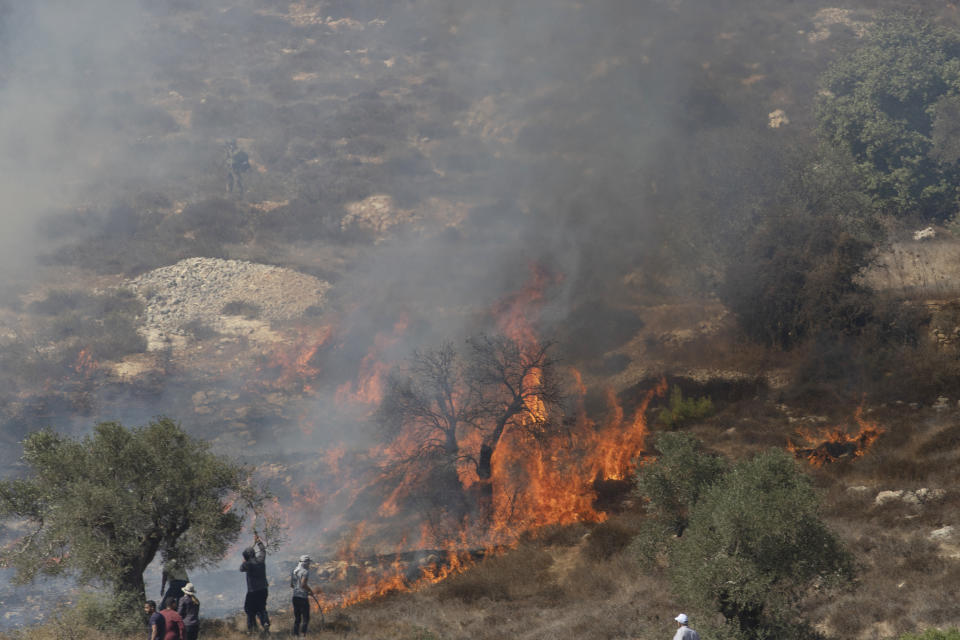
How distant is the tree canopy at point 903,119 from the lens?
50.4 meters

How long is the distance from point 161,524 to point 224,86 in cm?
A: 6996

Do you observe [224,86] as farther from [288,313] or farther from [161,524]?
[161,524]

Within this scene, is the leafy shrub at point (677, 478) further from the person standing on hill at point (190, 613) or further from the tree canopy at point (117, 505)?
the person standing on hill at point (190, 613)

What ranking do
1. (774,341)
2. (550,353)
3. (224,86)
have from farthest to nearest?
(224,86)
(550,353)
(774,341)

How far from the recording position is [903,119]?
2053 inches

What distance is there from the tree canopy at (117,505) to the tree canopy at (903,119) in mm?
48031

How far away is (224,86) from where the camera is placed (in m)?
78.6

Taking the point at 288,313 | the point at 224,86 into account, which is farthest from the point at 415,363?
the point at 224,86

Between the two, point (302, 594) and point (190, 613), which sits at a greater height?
point (190, 613)

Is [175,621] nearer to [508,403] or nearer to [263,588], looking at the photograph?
[263,588]

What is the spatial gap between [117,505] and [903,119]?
54563 millimetres

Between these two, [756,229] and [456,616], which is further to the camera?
[756,229]

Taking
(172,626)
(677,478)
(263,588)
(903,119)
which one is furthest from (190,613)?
(903,119)

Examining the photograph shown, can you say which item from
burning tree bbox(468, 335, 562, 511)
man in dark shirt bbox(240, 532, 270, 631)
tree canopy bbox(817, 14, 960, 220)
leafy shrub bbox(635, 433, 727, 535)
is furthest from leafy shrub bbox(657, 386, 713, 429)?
tree canopy bbox(817, 14, 960, 220)
